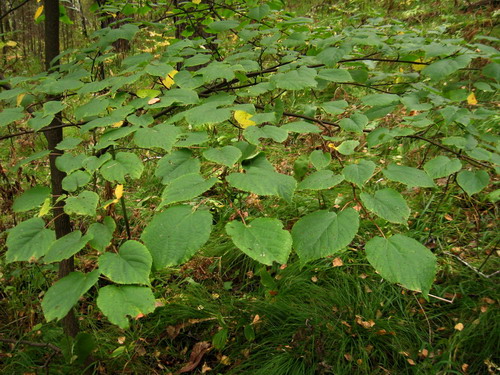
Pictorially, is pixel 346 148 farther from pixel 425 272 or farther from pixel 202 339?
pixel 202 339

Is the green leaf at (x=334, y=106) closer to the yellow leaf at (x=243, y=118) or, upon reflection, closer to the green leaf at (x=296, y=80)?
the green leaf at (x=296, y=80)

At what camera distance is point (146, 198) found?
281cm

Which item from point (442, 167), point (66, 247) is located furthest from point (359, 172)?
point (66, 247)

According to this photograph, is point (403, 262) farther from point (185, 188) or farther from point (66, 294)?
point (66, 294)

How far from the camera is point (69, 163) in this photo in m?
0.89

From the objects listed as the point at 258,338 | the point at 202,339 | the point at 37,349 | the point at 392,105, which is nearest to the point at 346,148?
the point at 392,105

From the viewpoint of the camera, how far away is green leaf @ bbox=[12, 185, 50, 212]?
794mm

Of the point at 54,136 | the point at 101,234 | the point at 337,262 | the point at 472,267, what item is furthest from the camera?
the point at 337,262

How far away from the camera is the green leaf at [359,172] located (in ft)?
2.48

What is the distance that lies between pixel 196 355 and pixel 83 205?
140cm

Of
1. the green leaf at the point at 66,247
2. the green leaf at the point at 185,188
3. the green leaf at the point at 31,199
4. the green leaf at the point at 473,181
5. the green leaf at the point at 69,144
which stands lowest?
the green leaf at the point at 473,181

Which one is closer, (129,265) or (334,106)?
(129,265)

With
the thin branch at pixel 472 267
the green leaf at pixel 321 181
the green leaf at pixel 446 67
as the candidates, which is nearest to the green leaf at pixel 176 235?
the green leaf at pixel 321 181

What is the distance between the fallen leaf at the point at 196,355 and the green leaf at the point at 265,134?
1433 mm
